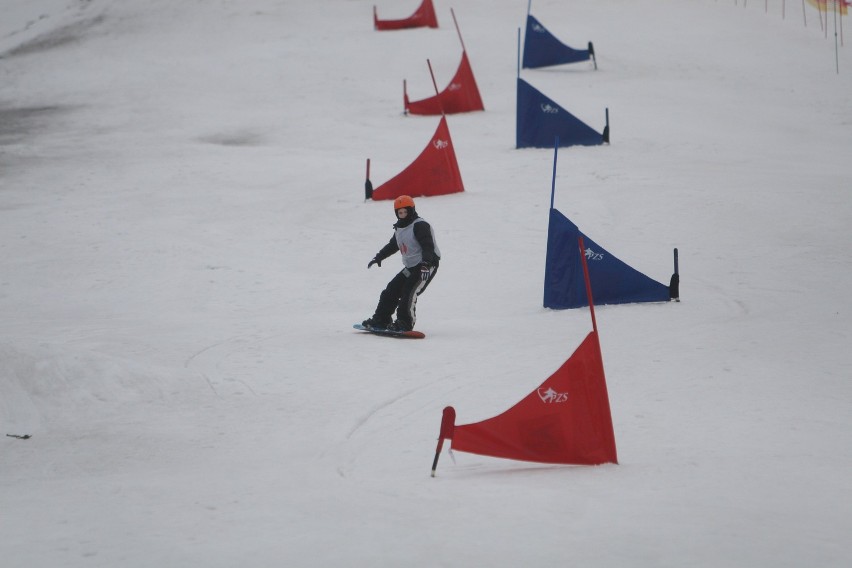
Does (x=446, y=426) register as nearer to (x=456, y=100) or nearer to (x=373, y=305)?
(x=373, y=305)

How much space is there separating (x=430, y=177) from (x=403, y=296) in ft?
20.4

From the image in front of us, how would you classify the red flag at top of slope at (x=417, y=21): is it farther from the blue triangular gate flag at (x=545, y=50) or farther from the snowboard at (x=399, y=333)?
the snowboard at (x=399, y=333)

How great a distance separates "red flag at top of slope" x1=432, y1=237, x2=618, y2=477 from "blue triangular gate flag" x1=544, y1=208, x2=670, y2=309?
4299 mm

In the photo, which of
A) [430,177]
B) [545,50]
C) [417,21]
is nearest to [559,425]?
[430,177]

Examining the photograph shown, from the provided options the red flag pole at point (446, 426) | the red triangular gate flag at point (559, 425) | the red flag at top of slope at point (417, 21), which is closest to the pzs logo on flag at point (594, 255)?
the red triangular gate flag at point (559, 425)

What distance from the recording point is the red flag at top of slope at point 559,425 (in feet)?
19.4

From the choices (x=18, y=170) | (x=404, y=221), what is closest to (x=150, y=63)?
(x=18, y=170)

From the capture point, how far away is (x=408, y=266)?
Answer: 9.45m

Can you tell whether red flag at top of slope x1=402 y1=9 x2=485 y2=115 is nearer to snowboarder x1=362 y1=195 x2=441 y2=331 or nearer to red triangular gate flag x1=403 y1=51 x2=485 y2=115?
red triangular gate flag x1=403 y1=51 x2=485 y2=115

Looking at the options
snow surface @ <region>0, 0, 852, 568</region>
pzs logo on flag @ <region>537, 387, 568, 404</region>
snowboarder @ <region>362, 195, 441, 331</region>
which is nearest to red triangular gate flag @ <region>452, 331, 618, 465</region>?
pzs logo on flag @ <region>537, 387, 568, 404</region>

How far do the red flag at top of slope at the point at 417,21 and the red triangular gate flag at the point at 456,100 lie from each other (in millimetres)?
7260

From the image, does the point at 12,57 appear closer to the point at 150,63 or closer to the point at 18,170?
the point at 150,63

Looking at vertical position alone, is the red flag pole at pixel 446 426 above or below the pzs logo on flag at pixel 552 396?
below

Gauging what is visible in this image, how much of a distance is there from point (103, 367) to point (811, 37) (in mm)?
24119
